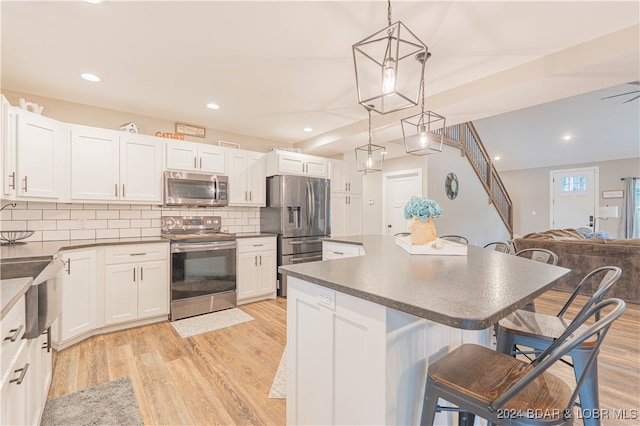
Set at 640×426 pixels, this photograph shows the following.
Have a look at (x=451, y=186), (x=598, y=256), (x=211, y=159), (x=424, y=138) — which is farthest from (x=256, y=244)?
(x=598, y=256)

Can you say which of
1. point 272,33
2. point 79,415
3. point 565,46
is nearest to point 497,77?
point 565,46

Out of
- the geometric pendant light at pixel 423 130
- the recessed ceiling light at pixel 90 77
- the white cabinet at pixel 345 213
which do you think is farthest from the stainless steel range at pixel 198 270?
the geometric pendant light at pixel 423 130

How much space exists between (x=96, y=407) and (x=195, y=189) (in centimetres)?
244

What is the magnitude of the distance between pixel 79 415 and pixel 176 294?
1611 mm

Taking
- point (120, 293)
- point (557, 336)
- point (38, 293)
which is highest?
point (38, 293)

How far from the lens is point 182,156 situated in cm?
371

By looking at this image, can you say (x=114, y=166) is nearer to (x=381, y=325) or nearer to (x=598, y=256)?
(x=381, y=325)

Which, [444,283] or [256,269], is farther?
[256,269]

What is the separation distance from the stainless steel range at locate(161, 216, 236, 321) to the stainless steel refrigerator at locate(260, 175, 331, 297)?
755 mm

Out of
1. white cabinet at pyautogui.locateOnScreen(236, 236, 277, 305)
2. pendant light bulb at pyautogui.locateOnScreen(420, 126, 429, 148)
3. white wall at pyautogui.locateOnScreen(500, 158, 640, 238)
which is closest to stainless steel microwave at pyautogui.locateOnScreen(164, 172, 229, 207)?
white cabinet at pyautogui.locateOnScreen(236, 236, 277, 305)

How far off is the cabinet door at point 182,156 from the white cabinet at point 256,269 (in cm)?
116

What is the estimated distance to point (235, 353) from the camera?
2609mm

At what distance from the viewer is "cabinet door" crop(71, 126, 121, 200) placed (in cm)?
304

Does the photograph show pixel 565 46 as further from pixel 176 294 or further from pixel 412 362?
pixel 176 294
